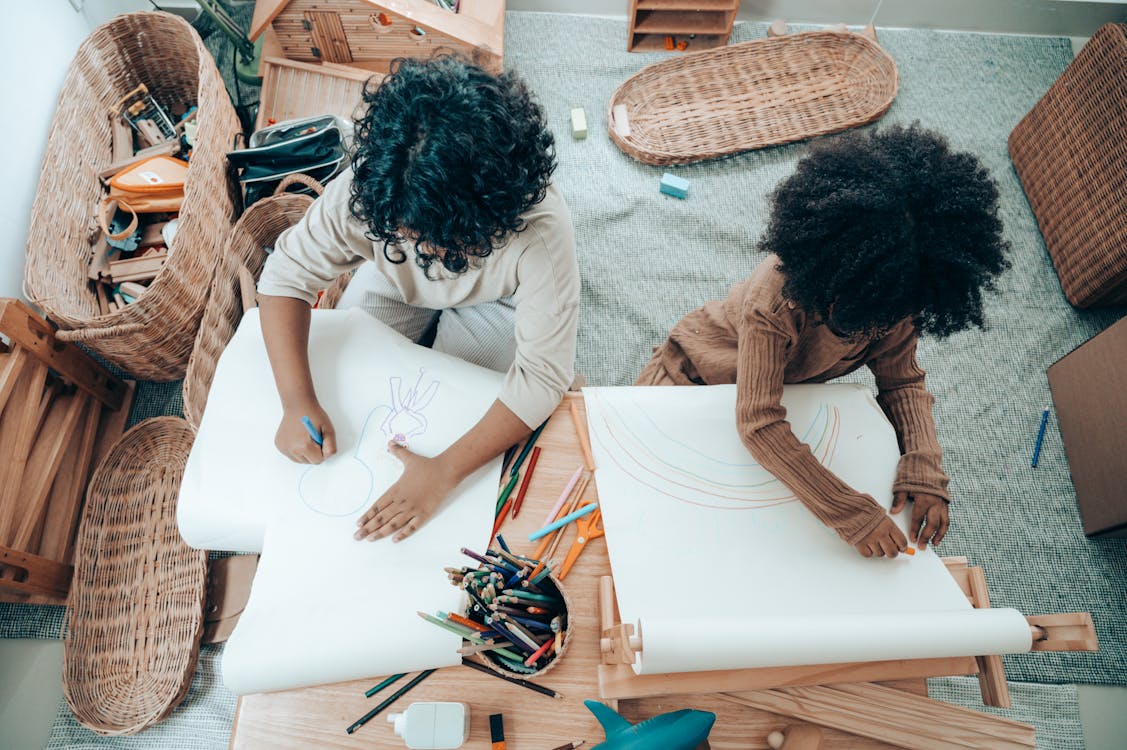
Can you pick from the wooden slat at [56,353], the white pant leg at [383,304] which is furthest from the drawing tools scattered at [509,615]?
the wooden slat at [56,353]

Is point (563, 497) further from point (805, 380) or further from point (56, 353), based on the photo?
point (56, 353)

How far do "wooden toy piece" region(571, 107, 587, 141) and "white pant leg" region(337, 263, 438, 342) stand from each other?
87 cm

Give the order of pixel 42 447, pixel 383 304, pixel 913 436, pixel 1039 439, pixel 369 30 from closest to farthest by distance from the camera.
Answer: pixel 913 436 < pixel 383 304 < pixel 42 447 < pixel 1039 439 < pixel 369 30

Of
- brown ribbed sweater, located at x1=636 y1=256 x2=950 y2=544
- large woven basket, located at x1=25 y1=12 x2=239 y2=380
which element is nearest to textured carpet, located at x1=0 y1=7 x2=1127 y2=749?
large woven basket, located at x1=25 y1=12 x2=239 y2=380

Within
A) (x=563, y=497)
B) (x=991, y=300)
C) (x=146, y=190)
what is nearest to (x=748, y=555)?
(x=563, y=497)

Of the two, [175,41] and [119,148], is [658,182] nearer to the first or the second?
[175,41]

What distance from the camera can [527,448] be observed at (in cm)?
86

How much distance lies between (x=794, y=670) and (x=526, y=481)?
377 mm

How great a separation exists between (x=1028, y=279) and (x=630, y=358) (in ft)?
3.66

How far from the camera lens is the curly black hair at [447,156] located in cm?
70

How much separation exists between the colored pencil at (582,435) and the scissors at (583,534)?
2.6 inches

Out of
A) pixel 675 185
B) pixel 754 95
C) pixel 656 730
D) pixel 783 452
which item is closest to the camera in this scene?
pixel 656 730

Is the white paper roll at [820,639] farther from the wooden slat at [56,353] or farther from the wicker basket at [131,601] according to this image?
the wooden slat at [56,353]

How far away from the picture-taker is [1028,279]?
5.69ft
